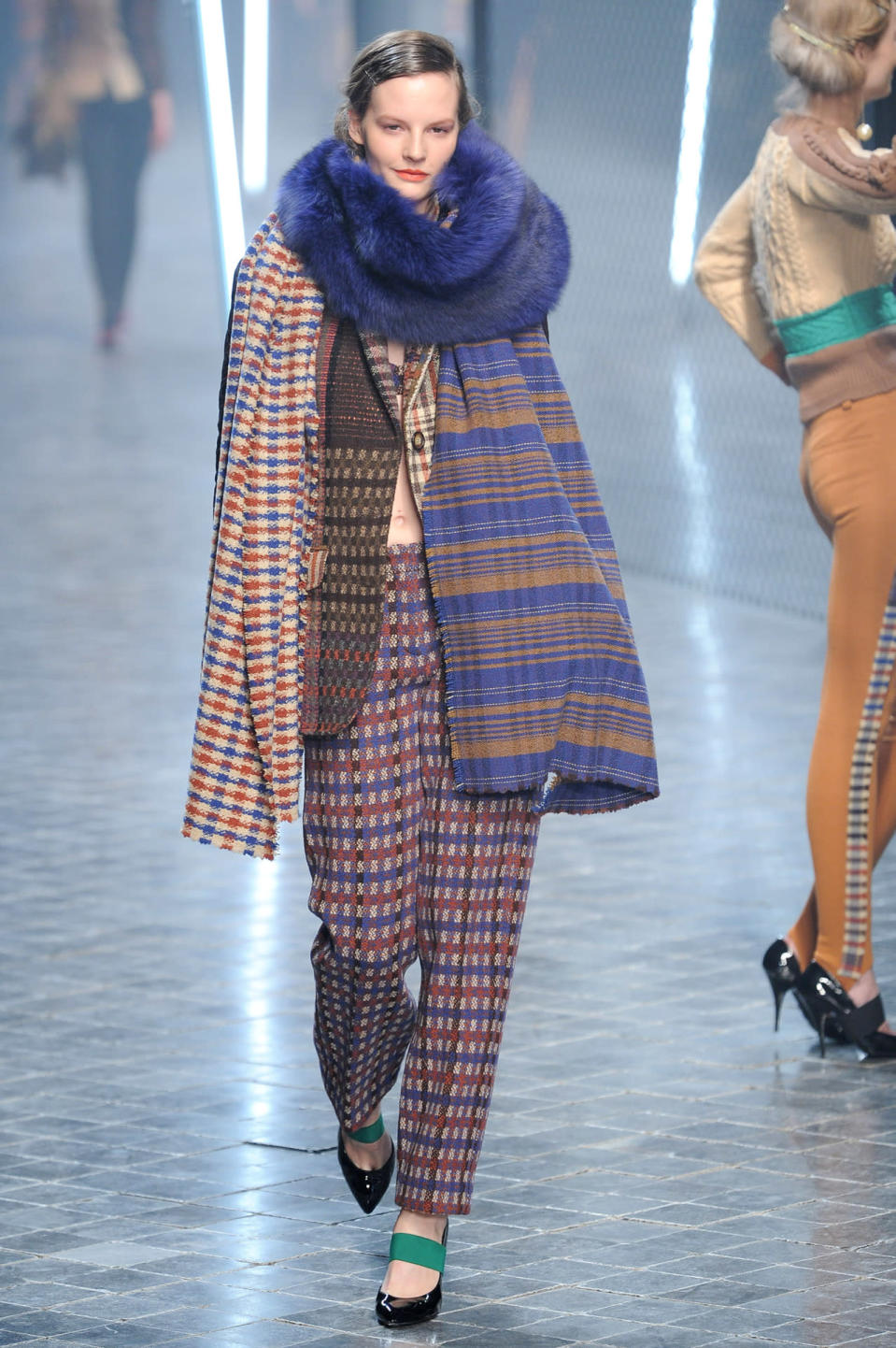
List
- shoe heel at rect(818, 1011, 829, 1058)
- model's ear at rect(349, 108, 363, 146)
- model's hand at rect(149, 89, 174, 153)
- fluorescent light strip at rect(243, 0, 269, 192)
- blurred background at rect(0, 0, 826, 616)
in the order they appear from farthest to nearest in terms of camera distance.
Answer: fluorescent light strip at rect(243, 0, 269, 192) → model's hand at rect(149, 89, 174, 153) → blurred background at rect(0, 0, 826, 616) → shoe heel at rect(818, 1011, 829, 1058) → model's ear at rect(349, 108, 363, 146)

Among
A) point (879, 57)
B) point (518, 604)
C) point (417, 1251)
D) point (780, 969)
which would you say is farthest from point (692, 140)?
point (417, 1251)

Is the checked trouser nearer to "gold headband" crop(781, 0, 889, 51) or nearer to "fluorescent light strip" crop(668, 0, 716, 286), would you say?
"gold headband" crop(781, 0, 889, 51)

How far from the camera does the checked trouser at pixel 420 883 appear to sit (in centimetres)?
380

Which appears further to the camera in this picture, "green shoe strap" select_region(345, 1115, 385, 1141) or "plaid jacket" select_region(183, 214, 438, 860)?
"green shoe strap" select_region(345, 1115, 385, 1141)

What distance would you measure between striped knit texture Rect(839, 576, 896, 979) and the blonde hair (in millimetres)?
1071

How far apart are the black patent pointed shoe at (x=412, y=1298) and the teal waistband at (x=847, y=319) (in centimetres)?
223

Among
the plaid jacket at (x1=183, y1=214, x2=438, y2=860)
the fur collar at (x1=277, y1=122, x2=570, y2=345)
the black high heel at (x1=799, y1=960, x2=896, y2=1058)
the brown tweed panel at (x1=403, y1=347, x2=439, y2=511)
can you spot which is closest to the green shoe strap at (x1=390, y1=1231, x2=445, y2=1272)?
→ the plaid jacket at (x1=183, y1=214, x2=438, y2=860)

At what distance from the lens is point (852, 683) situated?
5.30m

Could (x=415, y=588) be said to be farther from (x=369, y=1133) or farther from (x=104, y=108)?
(x=104, y=108)

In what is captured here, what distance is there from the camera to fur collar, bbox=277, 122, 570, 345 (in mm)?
3715

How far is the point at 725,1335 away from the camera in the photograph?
3652 mm

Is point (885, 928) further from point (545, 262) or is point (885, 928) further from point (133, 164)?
point (133, 164)

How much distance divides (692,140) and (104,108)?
6.99 metres

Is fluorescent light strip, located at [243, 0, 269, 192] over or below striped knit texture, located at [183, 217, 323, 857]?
over
